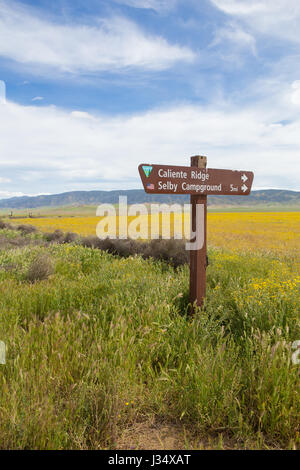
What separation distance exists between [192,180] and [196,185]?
0.10 m

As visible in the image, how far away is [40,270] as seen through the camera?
22.8ft

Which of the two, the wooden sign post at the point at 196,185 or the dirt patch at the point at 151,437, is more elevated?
the wooden sign post at the point at 196,185

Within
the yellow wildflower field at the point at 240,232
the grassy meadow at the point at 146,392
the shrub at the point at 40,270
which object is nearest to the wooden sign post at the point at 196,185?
the grassy meadow at the point at 146,392

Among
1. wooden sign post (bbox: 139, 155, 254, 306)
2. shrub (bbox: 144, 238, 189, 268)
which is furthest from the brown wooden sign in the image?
shrub (bbox: 144, 238, 189, 268)

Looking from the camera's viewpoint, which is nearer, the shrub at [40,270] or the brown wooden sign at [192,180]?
the brown wooden sign at [192,180]

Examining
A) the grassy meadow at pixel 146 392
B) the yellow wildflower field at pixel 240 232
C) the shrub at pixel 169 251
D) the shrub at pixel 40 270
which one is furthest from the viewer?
the yellow wildflower field at pixel 240 232

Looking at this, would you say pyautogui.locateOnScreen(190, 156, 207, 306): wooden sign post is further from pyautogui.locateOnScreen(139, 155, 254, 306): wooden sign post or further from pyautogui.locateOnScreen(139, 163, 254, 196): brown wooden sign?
pyautogui.locateOnScreen(139, 163, 254, 196): brown wooden sign

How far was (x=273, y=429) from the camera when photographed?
2.38 meters

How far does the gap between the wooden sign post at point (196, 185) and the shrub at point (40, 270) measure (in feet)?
11.7

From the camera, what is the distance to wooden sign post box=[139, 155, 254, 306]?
14.1 feet

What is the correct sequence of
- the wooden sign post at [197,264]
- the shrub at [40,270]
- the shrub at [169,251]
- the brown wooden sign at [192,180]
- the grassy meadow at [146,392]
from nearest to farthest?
the grassy meadow at [146,392] < the brown wooden sign at [192,180] < the wooden sign post at [197,264] < the shrub at [40,270] < the shrub at [169,251]

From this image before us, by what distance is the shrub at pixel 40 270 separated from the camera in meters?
6.85

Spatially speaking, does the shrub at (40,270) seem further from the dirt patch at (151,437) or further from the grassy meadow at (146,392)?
the dirt patch at (151,437)
